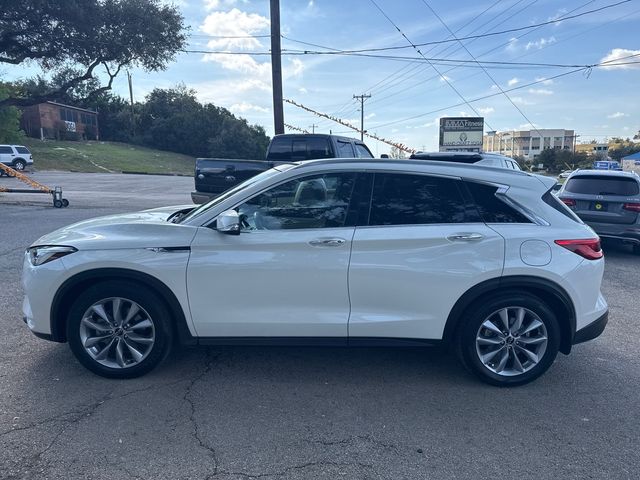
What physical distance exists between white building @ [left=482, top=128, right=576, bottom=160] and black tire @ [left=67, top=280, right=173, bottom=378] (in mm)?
107284

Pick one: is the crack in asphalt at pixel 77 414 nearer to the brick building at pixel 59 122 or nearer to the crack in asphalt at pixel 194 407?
the crack in asphalt at pixel 194 407

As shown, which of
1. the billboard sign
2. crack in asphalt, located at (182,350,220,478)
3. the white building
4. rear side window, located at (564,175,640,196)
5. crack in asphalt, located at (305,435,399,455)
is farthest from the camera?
the white building

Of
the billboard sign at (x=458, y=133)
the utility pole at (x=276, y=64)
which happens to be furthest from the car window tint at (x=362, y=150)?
the billboard sign at (x=458, y=133)

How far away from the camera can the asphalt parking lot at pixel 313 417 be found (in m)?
2.84

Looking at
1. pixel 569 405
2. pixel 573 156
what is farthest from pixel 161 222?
pixel 573 156

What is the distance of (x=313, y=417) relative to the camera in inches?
133

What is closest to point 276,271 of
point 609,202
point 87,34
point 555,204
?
point 555,204

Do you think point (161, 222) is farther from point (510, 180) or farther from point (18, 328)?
point (510, 180)

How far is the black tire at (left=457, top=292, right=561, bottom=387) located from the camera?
3.72 meters

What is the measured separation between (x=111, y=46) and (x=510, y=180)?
704 inches

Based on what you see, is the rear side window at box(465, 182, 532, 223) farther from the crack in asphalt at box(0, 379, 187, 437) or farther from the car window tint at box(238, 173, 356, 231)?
the crack in asphalt at box(0, 379, 187, 437)

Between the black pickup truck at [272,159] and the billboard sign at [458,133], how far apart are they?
79.7 feet

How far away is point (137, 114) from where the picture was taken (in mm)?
84625

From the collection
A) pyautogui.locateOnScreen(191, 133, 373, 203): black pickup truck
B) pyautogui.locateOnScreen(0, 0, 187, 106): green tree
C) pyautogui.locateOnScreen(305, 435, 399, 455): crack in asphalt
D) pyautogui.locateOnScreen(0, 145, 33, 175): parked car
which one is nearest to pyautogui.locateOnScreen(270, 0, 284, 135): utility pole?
pyautogui.locateOnScreen(191, 133, 373, 203): black pickup truck
